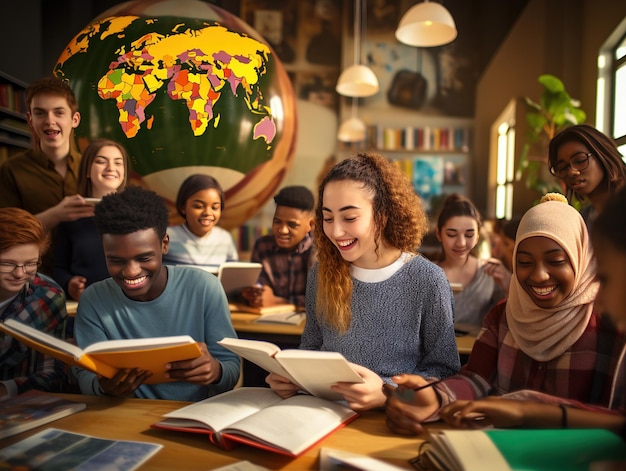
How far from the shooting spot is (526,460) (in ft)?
2.68

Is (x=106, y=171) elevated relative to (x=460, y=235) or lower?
elevated

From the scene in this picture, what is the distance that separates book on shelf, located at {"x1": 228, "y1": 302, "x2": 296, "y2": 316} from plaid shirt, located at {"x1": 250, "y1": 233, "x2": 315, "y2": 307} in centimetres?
8

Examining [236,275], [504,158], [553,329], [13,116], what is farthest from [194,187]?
[504,158]

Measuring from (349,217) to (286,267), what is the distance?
1592 mm

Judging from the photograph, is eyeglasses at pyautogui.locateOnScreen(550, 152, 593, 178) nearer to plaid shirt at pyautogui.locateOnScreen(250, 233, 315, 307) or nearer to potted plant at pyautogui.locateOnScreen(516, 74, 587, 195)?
plaid shirt at pyautogui.locateOnScreen(250, 233, 315, 307)

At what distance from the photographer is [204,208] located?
1698 mm

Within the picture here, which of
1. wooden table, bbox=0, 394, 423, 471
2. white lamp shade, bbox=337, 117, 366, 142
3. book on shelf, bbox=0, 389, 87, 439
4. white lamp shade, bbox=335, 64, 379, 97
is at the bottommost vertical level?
wooden table, bbox=0, 394, 423, 471

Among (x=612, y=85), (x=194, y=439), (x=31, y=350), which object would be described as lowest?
(x=194, y=439)

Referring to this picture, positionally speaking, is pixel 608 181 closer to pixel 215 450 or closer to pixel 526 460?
pixel 526 460

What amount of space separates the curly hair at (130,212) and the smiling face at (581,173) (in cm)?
144

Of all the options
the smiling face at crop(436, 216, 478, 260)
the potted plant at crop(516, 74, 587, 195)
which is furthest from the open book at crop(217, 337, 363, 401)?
the potted plant at crop(516, 74, 587, 195)

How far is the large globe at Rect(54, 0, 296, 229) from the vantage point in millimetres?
1210

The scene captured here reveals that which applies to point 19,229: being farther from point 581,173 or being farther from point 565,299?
point 581,173

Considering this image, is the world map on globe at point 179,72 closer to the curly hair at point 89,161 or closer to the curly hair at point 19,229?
the curly hair at point 89,161
